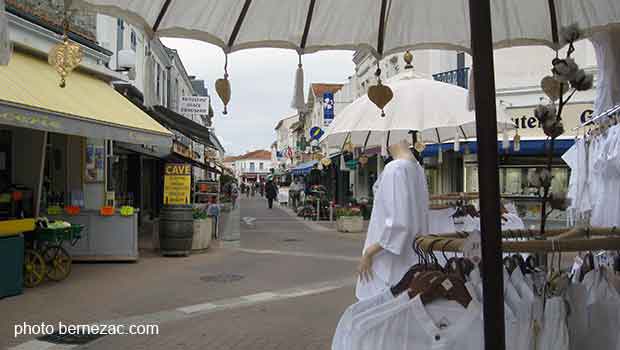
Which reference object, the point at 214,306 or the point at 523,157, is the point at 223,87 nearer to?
the point at 214,306

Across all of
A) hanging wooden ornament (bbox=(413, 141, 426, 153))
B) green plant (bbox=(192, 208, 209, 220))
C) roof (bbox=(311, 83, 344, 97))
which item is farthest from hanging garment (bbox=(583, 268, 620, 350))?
roof (bbox=(311, 83, 344, 97))

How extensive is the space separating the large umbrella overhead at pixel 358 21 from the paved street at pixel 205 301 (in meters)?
3.68

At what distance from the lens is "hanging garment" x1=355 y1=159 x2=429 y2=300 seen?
131 inches

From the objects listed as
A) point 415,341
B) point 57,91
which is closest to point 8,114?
point 57,91

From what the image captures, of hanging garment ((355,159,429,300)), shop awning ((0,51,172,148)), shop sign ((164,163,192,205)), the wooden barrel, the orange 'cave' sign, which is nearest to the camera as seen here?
hanging garment ((355,159,429,300))

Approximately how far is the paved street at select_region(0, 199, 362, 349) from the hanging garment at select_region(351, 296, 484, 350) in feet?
13.3

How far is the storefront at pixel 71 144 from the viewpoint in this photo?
8312mm

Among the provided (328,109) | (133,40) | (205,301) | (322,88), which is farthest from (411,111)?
(322,88)

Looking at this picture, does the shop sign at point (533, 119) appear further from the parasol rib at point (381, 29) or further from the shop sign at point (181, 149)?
the parasol rib at point (381, 29)

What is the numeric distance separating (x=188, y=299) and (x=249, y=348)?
262 centimetres

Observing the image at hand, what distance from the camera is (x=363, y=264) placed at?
3.45m

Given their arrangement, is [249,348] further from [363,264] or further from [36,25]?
[36,25]

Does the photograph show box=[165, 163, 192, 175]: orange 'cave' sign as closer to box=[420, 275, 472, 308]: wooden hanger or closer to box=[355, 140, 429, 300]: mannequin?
box=[355, 140, 429, 300]: mannequin

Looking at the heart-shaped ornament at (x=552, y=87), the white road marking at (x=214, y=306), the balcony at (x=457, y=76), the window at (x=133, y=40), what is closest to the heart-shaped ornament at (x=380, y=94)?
the heart-shaped ornament at (x=552, y=87)
